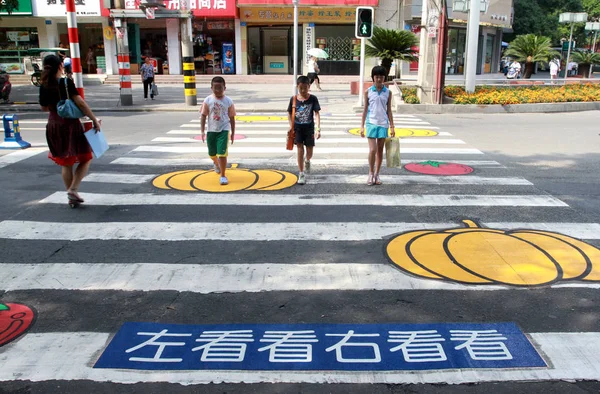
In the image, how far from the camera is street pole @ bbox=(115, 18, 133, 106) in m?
18.9

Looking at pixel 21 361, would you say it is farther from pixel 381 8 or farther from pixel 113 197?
pixel 381 8

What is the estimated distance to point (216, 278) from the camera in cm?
476

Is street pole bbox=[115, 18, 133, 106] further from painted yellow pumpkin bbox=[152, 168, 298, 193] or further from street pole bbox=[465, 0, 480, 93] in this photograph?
street pole bbox=[465, 0, 480, 93]

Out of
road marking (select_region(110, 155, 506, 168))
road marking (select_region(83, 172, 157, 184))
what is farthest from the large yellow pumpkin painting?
road marking (select_region(83, 172, 157, 184))

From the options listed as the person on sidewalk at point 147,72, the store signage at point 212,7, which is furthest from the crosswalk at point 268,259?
the store signage at point 212,7

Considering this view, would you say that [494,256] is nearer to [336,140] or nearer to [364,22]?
[336,140]

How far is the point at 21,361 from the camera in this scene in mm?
3502

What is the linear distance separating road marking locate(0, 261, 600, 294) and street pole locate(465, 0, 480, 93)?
16.0 meters

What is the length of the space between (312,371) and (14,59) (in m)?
35.8

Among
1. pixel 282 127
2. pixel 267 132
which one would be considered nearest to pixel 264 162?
pixel 267 132

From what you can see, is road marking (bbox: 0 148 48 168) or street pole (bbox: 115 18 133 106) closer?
road marking (bbox: 0 148 48 168)

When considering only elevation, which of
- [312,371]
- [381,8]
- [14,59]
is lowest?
[312,371]

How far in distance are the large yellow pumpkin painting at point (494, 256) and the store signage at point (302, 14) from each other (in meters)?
29.9

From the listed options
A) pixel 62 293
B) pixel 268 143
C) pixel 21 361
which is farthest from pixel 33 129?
pixel 21 361
